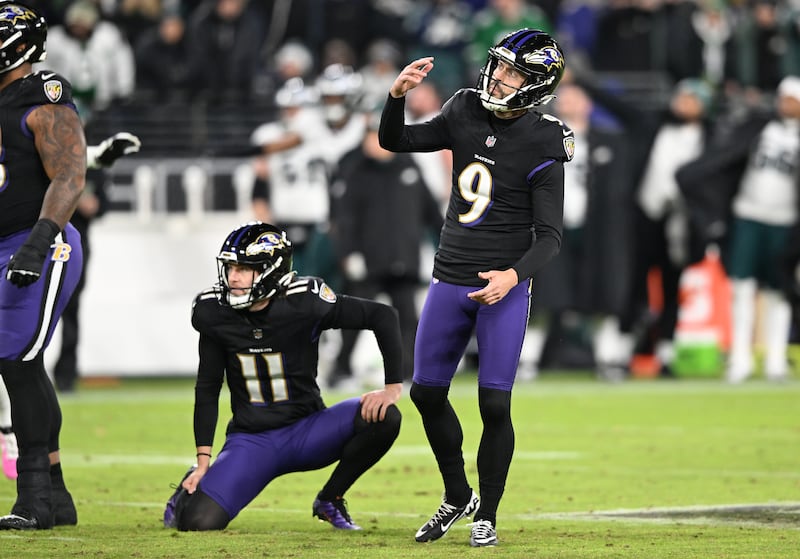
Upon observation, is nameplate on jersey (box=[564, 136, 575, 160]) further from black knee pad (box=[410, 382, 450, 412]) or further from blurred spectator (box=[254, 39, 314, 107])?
blurred spectator (box=[254, 39, 314, 107])

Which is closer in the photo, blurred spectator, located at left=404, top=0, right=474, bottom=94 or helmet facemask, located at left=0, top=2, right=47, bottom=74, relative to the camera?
helmet facemask, located at left=0, top=2, right=47, bottom=74

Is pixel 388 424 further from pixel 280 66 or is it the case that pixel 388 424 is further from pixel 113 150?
pixel 280 66

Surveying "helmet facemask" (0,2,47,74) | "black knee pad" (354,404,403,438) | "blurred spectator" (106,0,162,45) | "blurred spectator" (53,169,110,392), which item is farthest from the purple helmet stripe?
"blurred spectator" (106,0,162,45)

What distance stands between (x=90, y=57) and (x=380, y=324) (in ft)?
29.7

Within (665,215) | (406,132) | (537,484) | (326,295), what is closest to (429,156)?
(665,215)

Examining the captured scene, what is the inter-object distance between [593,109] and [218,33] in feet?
12.0

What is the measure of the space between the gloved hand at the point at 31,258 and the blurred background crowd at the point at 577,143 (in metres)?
6.69

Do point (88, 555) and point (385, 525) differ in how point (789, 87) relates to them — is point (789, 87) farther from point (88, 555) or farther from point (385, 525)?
point (88, 555)

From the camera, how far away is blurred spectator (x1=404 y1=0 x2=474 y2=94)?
57.5 ft

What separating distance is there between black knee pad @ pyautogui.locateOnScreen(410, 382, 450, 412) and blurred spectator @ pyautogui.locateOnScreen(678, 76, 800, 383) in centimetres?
834

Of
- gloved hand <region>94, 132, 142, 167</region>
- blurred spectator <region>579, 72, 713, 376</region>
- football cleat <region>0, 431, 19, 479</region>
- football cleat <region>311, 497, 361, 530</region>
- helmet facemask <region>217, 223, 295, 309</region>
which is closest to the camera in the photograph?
helmet facemask <region>217, 223, 295, 309</region>

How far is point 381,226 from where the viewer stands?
14.4m

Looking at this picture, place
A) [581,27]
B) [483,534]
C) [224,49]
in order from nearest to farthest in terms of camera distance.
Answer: [483,534] → [224,49] → [581,27]

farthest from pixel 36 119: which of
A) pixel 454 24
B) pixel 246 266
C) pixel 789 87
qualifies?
pixel 454 24
